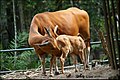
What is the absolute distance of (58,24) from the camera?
6836 mm

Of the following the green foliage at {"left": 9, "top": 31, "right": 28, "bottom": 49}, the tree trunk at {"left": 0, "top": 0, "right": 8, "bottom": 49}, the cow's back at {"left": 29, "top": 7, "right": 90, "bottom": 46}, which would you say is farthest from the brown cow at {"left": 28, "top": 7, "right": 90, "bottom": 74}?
the tree trunk at {"left": 0, "top": 0, "right": 8, "bottom": 49}

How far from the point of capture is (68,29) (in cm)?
696

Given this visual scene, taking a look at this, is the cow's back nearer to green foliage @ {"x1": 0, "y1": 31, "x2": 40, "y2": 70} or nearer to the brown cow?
the brown cow

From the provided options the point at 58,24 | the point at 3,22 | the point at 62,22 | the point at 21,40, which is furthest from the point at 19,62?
the point at 3,22

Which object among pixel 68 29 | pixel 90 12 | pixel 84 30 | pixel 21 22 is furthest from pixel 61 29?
pixel 21 22

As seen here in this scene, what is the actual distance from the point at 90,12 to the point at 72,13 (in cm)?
629

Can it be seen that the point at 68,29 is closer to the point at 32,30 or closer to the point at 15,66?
the point at 32,30

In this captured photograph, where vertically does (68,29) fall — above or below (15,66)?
above

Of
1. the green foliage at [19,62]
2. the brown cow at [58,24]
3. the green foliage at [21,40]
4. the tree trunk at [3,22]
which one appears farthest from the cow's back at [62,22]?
the tree trunk at [3,22]

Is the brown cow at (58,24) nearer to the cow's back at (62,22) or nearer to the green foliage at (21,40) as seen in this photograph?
the cow's back at (62,22)

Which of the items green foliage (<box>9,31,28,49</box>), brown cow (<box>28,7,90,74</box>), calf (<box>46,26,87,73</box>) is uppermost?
brown cow (<box>28,7,90,74</box>)

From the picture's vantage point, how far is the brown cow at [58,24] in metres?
5.79

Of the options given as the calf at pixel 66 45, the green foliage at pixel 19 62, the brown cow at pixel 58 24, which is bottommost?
the green foliage at pixel 19 62

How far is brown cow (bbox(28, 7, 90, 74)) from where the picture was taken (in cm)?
579
